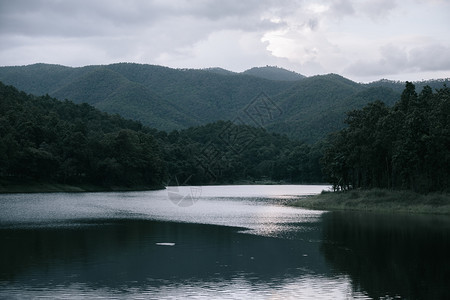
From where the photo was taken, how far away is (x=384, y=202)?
79.8 metres

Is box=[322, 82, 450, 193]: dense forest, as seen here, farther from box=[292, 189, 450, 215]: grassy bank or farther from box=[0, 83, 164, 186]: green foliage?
box=[0, 83, 164, 186]: green foliage

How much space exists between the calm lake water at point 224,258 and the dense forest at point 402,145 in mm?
11217

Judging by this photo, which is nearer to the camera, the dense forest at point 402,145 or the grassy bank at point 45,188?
the dense forest at point 402,145

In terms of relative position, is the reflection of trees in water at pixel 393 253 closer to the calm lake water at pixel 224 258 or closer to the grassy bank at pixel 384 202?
the calm lake water at pixel 224 258

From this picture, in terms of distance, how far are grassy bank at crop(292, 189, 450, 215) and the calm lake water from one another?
20.3 ft

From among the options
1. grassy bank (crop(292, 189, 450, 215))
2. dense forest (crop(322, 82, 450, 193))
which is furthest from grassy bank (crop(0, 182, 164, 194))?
dense forest (crop(322, 82, 450, 193))

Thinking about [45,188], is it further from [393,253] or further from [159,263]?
[393,253]

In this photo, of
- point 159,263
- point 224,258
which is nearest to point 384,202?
point 224,258

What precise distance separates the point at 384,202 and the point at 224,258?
4539 cm

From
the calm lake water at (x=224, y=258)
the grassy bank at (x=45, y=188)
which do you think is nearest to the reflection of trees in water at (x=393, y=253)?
the calm lake water at (x=224, y=258)

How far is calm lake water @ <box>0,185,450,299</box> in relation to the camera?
2978cm

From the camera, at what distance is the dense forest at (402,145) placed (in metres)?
76.2

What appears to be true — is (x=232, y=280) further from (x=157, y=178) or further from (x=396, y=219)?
(x=157, y=178)

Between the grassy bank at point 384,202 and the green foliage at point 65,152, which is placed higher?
the green foliage at point 65,152
